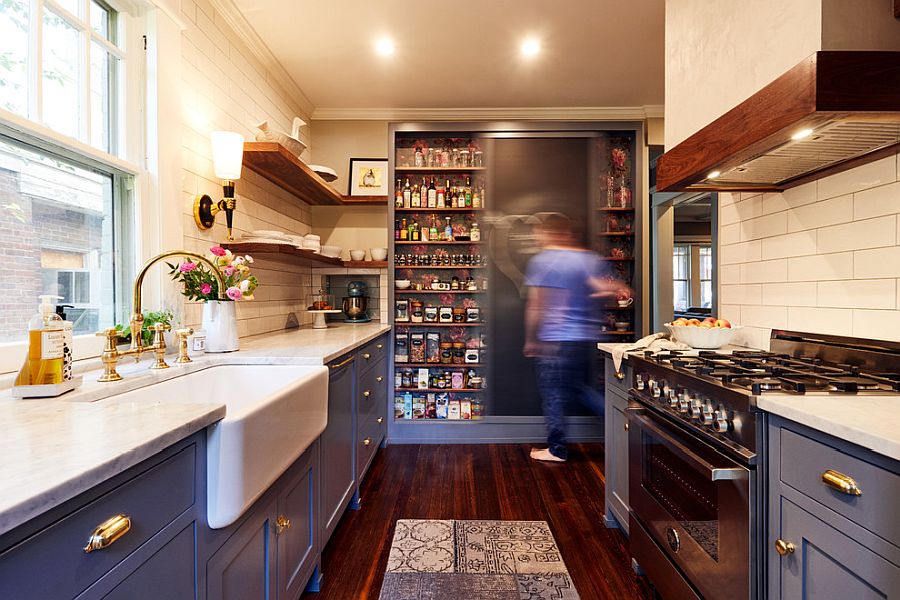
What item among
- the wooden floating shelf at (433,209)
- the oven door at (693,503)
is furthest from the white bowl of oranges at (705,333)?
the wooden floating shelf at (433,209)

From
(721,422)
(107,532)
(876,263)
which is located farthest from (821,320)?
(107,532)

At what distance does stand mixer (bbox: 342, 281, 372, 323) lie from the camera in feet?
11.7

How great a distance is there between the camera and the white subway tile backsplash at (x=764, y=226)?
1854 mm

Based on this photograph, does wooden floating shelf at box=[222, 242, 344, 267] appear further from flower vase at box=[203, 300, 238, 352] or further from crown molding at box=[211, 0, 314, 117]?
crown molding at box=[211, 0, 314, 117]

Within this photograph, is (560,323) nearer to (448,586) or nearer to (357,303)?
(357,303)

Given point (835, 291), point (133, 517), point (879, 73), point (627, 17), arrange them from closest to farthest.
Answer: point (133, 517)
point (879, 73)
point (835, 291)
point (627, 17)

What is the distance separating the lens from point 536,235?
355 centimetres

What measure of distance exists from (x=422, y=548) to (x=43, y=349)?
5.40 ft

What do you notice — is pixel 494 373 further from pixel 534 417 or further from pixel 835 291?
pixel 835 291

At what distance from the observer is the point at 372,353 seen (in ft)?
9.46

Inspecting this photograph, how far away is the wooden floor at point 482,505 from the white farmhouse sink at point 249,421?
77 cm

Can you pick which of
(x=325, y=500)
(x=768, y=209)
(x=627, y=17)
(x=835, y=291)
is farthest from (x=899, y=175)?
(x=325, y=500)

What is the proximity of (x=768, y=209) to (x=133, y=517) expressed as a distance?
2.35 meters

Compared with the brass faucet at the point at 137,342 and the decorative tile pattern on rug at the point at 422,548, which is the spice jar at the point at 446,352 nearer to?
the decorative tile pattern on rug at the point at 422,548
